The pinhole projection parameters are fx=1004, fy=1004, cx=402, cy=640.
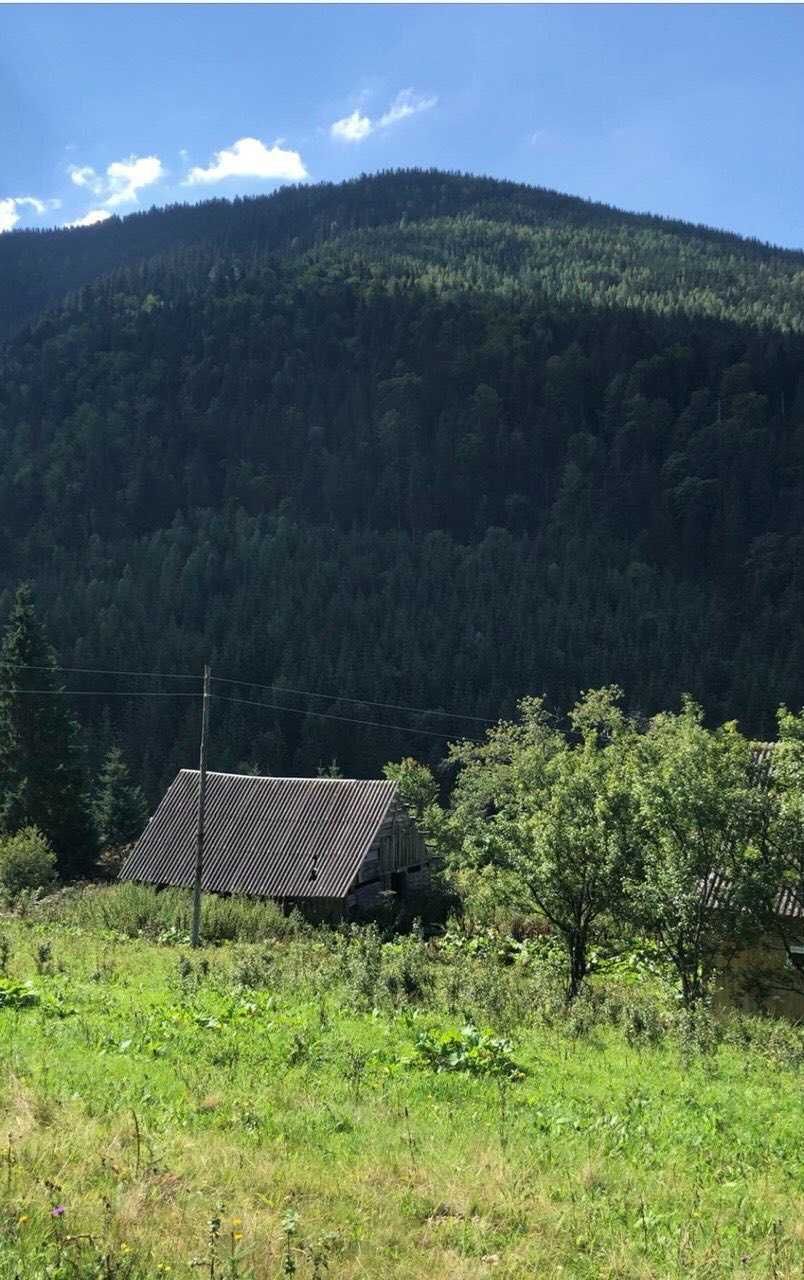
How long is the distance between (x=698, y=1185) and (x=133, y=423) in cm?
20237

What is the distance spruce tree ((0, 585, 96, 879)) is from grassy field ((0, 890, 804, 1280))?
30494 millimetres

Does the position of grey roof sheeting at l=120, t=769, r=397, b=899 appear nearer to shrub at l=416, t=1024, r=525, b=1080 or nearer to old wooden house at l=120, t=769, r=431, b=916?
old wooden house at l=120, t=769, r=431, b=916

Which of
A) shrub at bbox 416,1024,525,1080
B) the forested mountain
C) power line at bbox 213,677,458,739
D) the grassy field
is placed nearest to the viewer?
the grassy field

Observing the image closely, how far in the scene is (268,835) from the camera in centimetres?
3575

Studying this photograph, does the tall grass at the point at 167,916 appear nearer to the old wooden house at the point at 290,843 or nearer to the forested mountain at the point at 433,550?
the old wooden house at the point at 290,843

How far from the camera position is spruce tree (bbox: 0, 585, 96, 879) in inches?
1681

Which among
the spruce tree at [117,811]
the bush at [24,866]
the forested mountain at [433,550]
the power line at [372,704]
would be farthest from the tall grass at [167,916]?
the power line at [372,704]

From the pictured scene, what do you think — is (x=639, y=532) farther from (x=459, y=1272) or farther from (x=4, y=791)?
(x=459, y=1272)

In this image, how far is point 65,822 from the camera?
141 ft

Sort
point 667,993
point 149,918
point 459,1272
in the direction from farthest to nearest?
1. point 149,918
2. point 667,993
3. point 459,1272

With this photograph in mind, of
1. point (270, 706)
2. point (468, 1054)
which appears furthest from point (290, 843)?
point (270, 706)

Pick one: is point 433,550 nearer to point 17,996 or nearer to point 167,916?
point 167,916

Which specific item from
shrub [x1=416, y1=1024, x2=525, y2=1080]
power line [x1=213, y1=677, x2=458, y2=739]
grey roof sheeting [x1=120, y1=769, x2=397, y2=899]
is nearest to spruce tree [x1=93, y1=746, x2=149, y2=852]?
grey roof sheeting [x1=120, y1=769, x2=397, y2=899]

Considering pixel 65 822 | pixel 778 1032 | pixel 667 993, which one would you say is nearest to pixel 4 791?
pixel 65 822
